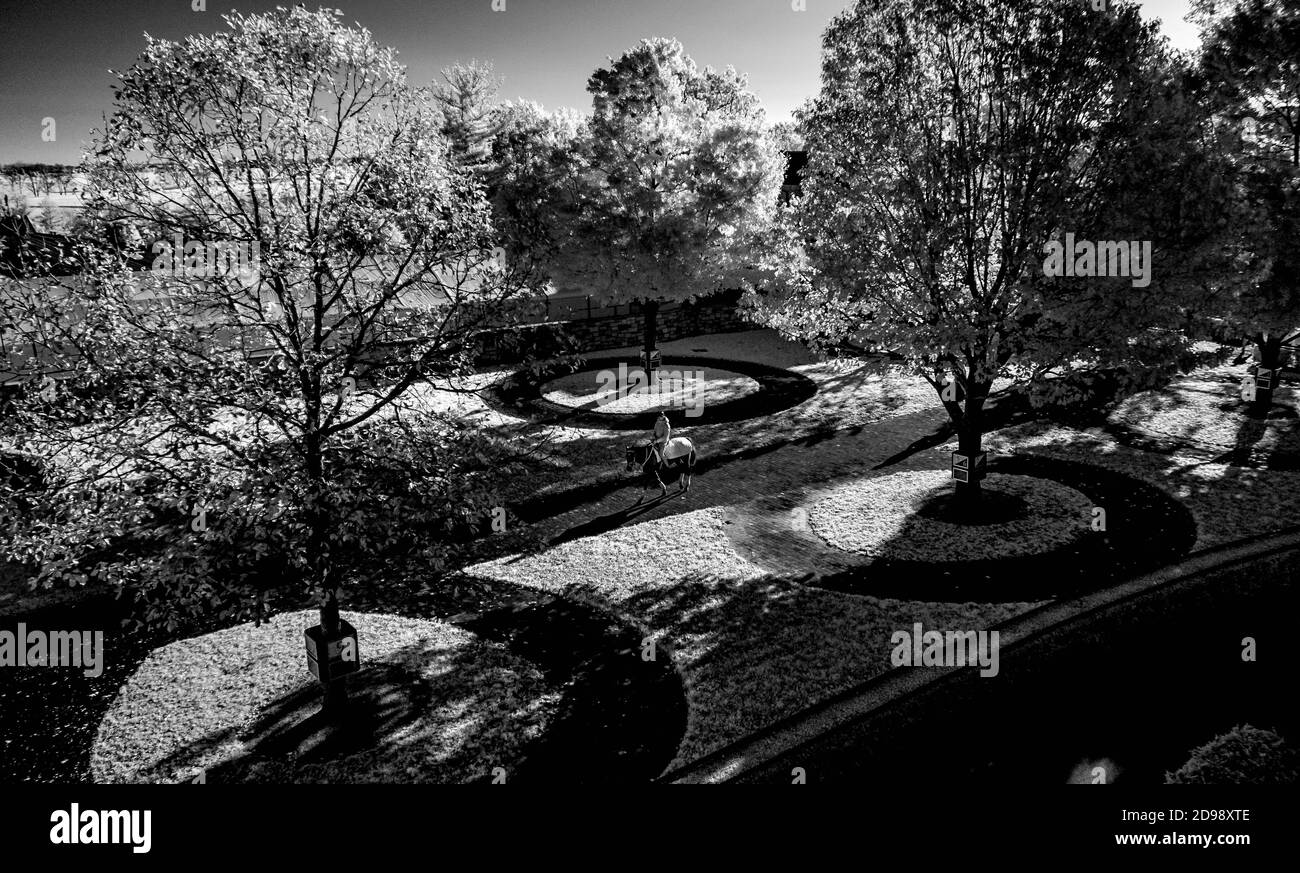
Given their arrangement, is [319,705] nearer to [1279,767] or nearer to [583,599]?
[583,599]

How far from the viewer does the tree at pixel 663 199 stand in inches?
938

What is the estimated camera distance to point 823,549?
44.9 feet

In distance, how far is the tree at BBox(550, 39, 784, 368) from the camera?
23.8 m

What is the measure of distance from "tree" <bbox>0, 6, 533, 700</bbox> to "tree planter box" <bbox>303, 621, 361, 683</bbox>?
10.4 inches

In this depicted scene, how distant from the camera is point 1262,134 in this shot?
1716 cm

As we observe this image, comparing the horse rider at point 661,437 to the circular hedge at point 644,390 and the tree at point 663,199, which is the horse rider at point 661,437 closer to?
the circular hedge at point 644,390

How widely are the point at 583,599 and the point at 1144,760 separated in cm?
745

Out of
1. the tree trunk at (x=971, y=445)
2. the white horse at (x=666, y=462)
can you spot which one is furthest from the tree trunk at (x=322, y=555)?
the tree trunk at (x=971, y=445)
